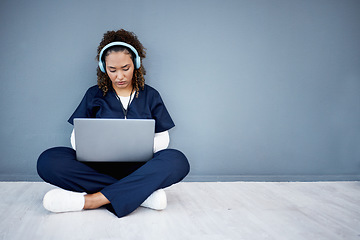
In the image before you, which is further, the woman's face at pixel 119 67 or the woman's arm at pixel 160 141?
the woman's arm at pixel 160 141

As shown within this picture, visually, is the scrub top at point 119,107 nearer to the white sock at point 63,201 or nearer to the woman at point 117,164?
the woman at point 117,164

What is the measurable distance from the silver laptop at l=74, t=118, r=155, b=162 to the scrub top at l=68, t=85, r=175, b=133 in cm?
A: 35

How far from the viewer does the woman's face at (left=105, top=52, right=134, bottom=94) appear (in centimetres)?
177

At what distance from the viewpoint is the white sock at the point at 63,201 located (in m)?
1.47

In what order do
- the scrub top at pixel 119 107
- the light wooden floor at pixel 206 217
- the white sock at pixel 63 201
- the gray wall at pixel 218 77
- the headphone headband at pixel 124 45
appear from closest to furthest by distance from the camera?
the light wooden floor at pixel 206 217 < the white sock at pixel 63 201 < the headphone headband at pixel 124 45 < the scrub top at pixel 119 107 < the gray wall at pixel 218 77

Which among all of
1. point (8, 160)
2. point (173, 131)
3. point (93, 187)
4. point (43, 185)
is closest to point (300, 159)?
point (173, 131)

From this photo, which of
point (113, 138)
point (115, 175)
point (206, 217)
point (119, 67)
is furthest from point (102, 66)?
point (206, 217)

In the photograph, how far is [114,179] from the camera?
169cm

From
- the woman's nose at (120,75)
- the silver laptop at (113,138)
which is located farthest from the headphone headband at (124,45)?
the silver laptop at (113,138)

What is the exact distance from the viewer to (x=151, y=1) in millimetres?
2221

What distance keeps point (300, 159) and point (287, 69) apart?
2.32 feet

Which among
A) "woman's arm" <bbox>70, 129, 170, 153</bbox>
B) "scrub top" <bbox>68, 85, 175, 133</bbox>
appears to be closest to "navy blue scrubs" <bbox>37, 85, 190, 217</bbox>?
"woman's arm" <bbox>70, 129, 170, 153</bbox>

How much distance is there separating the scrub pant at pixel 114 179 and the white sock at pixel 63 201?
2.9 inches

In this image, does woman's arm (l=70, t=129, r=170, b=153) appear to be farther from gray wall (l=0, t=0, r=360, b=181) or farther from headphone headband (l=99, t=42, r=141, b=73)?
headphone headband (l=99, t=42, r=141, b=73)
